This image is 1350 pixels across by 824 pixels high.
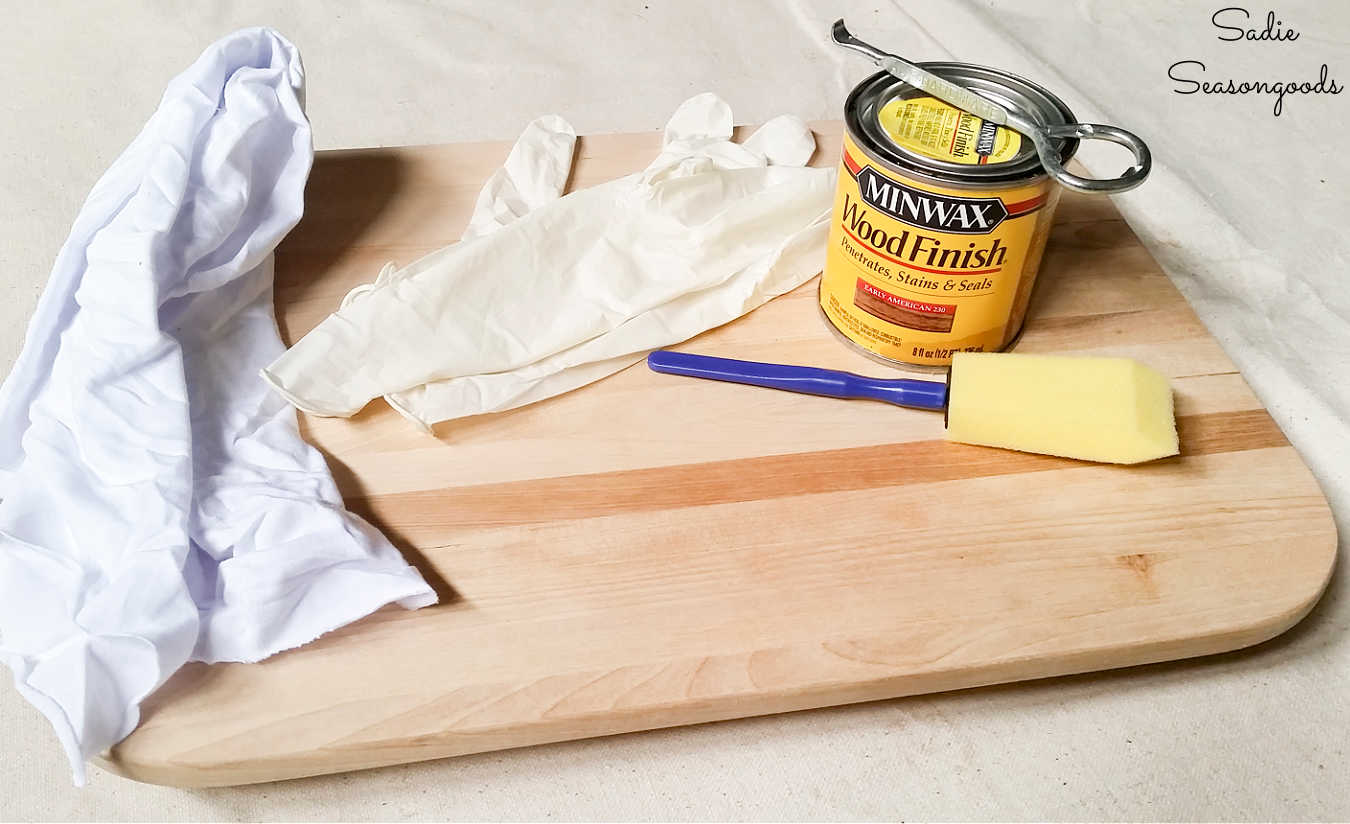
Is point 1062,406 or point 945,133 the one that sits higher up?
point 945,133

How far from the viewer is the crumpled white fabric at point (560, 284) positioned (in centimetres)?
80

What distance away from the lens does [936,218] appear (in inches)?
28.8

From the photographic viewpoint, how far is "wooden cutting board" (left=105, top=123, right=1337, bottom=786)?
0.64 m

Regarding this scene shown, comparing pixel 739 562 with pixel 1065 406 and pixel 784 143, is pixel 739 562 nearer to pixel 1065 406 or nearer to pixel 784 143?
pixel 1065 406

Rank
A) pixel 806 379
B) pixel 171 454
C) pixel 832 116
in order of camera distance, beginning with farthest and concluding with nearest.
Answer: pixel 832 116
pixel 806 379
pixel 171 454

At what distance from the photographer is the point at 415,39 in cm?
143

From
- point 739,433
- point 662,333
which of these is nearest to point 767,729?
point 739,433

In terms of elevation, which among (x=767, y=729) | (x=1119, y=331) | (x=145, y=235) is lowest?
(x=767, y=729)

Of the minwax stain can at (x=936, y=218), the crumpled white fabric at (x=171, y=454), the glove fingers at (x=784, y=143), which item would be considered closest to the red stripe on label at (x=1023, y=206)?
the minwax stain can at (x=936, y=218)

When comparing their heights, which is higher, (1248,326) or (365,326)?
(365,326)

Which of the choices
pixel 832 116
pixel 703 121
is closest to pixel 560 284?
pixel 703 121

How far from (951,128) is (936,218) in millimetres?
83

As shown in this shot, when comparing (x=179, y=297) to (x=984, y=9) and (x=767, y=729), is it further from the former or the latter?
(x=984, y=9)

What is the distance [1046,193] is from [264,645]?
57cm
